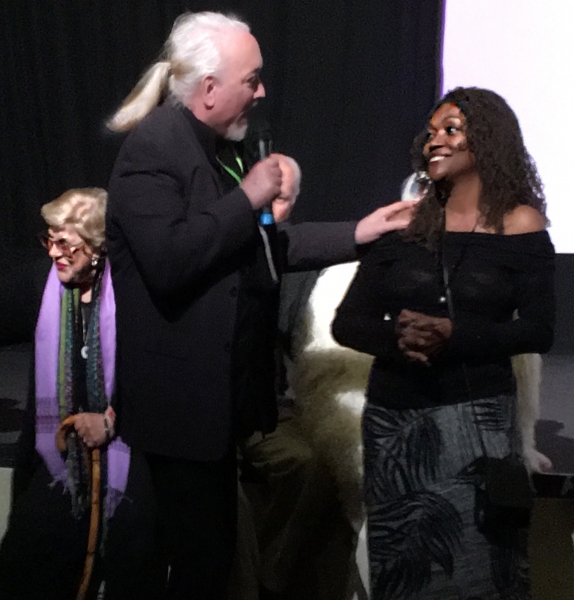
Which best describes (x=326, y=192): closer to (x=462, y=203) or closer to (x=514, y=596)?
(x=462, y=203)

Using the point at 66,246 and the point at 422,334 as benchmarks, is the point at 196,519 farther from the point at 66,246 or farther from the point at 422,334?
the point at 66,246

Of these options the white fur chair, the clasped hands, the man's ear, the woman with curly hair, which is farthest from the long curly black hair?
the white fur chair

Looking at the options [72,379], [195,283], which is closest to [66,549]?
[72,379]

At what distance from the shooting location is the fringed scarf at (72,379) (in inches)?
60.8

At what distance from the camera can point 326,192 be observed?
2762 mm

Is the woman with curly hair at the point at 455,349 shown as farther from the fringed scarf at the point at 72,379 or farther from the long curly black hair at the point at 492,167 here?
the fringed scarf at the point at 72,379

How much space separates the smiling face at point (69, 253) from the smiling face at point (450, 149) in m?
0.69

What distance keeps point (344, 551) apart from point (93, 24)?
2.07 meters

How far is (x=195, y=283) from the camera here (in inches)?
46.3

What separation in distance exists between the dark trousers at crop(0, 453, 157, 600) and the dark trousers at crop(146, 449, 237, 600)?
0.30m

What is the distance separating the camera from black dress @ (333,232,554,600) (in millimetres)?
1249

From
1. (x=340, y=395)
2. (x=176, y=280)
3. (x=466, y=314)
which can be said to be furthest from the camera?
(x=340, y=395)

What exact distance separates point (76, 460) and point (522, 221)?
3.21 feet

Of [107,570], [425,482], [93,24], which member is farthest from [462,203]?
[93,24]
